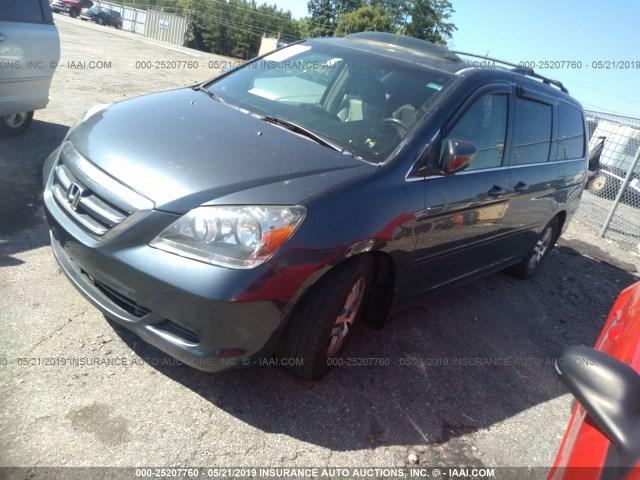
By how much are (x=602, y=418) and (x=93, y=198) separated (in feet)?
7.70

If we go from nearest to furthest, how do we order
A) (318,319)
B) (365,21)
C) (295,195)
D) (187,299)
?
(187,299) → (295,195) → (318,319) → (365,21)

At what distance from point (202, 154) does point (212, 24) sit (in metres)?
39.2

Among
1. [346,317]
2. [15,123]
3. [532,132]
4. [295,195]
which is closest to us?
[295,195]

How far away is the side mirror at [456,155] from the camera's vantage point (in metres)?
2.94

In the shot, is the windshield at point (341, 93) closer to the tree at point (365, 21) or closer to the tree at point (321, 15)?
the tree at point (365, 21)

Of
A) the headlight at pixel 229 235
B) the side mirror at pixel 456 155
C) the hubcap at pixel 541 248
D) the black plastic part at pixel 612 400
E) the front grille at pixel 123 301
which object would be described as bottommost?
the hubcap at pixel 541 248

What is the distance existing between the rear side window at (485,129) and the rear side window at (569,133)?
1296 millimetres

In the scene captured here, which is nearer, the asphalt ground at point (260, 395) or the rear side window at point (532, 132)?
the asphalt ground at point (260, 395)

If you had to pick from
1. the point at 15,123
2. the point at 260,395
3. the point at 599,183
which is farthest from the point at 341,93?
the point at 599,183

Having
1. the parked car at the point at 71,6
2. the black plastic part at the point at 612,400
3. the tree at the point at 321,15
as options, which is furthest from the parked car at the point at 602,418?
the tree at the point at 321,15

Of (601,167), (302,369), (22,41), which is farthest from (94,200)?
(601,167)

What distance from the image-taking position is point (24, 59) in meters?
5.45

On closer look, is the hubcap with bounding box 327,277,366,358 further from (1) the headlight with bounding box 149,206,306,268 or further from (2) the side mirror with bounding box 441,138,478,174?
(2) the side mirror with bounding box 441,138,478,174

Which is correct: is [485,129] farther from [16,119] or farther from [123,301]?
[16,119]
